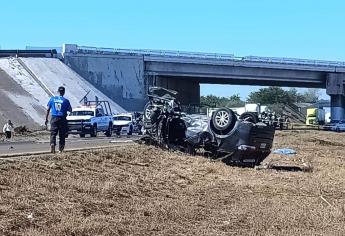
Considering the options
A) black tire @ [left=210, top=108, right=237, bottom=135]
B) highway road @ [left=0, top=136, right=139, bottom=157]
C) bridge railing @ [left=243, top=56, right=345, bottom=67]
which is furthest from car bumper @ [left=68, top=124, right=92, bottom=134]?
bridge railing @ [left=243, top=56, right=345, bottom=67]

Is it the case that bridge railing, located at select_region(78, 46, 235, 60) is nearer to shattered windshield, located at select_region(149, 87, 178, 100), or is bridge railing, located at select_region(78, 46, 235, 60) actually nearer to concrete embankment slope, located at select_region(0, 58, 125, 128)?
concrete embankment slope, located at select_region(0, 58, 125, 128)

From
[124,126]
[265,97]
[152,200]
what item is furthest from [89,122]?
[265,97]

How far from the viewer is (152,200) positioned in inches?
382

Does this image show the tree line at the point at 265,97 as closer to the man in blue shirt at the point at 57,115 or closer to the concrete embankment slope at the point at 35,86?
the concrete embankment slope at the point at 35,86

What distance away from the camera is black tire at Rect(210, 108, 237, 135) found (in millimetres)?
16812

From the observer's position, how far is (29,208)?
766 centimetres

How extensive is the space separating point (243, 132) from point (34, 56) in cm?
5591

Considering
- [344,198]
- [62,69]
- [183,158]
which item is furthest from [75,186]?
[62,69]

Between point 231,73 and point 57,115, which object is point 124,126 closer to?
point 57,115

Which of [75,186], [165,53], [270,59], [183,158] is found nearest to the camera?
[75,186]

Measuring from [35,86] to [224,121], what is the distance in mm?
46483

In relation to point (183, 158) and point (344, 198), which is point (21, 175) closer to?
point (344, 198)

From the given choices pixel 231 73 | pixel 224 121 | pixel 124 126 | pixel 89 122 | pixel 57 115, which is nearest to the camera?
pixel 57 115

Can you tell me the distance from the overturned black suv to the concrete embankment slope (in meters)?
33.7
